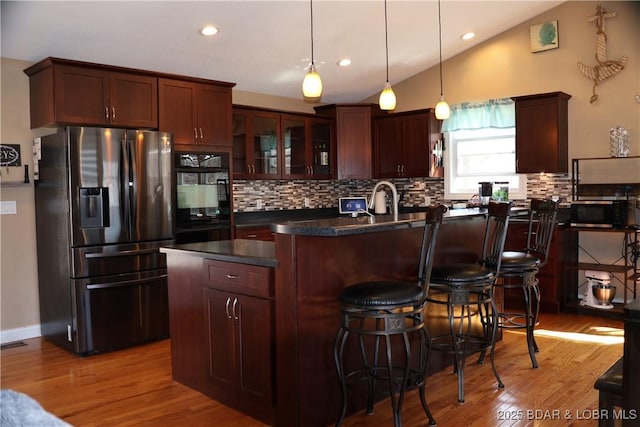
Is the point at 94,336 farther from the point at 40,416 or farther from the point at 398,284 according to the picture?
the point at 40,416

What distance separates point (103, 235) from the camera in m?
4.09

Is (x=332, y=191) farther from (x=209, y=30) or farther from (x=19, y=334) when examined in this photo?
(x=19, y=334)

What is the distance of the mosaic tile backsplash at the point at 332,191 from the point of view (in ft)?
18.4

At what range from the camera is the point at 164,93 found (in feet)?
15.1

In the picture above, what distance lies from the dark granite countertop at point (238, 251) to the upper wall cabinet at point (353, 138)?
3.31m

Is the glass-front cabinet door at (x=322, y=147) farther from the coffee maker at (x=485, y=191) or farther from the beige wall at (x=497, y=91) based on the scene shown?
the coffee maker at (x=485, y=191)

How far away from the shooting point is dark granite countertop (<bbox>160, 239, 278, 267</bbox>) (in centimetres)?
267

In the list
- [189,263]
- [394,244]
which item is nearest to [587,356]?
[394,244]

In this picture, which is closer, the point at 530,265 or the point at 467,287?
the point at 467,287

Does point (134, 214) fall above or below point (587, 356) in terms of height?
above

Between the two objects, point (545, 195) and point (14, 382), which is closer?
point (14, 382)

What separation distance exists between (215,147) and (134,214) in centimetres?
112

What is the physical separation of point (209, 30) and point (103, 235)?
1877 mm

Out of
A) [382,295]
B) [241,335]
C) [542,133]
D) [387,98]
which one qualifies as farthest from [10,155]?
[542,133]
